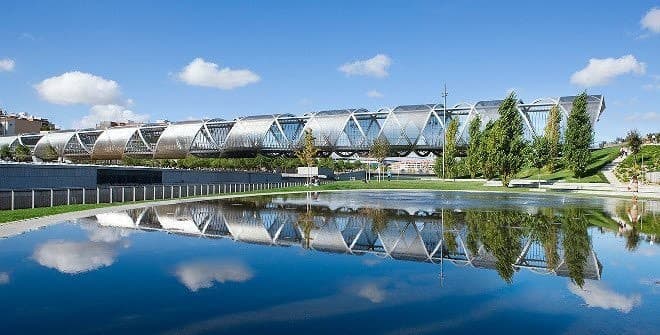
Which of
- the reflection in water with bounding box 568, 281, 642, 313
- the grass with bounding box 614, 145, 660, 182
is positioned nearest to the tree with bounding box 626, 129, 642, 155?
the grass with bounding box 614, 145, 660, 182

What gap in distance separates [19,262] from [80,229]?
4.94m

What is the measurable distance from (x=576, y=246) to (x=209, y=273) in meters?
8.87

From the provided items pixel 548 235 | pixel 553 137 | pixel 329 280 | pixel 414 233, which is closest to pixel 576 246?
pixel 548 235

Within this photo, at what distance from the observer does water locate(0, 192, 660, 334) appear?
19.0 feet

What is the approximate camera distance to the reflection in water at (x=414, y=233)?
9344 millimetres

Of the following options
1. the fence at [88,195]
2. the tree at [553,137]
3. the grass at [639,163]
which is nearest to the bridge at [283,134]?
the tree at [553,137]

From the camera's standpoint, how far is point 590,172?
58.9 m

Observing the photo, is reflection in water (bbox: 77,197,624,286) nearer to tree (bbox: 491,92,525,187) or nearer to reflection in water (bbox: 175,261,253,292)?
reflection in water (bbox: 175,261,253,292)

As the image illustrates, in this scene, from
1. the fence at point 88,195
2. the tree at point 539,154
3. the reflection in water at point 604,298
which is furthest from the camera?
the tree at point 539,154

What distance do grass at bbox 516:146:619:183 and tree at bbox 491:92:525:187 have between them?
11.0 m

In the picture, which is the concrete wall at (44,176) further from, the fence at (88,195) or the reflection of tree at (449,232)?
the reflection of tree at (449,232)

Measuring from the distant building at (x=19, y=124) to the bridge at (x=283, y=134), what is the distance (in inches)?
663

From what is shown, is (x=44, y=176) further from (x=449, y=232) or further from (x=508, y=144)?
(x=508, y=144)

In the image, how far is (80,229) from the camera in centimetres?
1396
